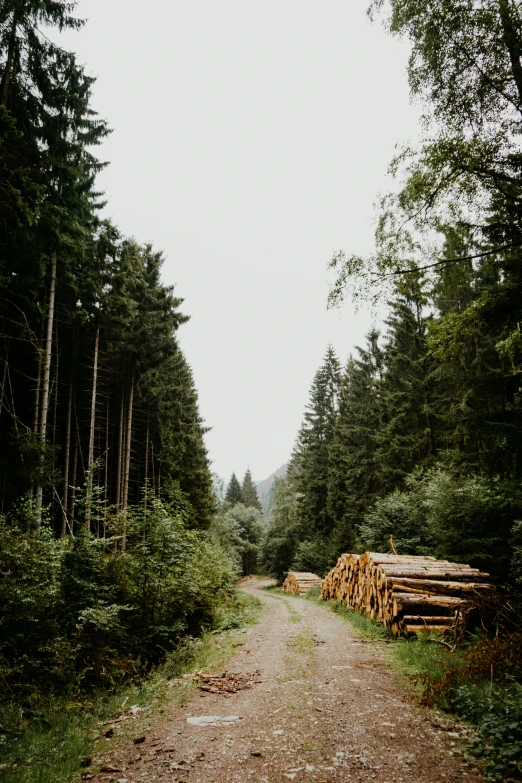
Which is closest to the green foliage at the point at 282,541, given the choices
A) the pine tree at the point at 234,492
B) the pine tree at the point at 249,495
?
the pine tree at the point at 249,495

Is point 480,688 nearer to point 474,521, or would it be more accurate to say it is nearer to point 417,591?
point 417,591

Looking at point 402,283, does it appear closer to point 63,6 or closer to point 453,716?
point 453,716

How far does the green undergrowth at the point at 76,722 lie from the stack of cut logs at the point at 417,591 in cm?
405

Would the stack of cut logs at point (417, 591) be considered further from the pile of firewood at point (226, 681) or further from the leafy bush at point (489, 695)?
the pile of firewood at point (226, 681)

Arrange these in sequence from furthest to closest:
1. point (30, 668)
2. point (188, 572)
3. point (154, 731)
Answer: point (188, 572)
point (30, 668)
point (154, 731)

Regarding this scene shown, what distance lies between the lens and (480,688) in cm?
448

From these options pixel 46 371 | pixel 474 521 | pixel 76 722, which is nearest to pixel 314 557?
pixel 474 521

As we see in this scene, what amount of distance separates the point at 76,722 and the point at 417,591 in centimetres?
720

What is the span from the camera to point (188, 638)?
8.17m

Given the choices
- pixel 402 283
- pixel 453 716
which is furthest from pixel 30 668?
pixel 402 283

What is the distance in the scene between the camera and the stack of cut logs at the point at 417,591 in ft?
26.1

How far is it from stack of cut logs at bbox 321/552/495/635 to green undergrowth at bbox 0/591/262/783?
4051 millimetres

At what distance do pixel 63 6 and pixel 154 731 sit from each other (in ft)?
49.8

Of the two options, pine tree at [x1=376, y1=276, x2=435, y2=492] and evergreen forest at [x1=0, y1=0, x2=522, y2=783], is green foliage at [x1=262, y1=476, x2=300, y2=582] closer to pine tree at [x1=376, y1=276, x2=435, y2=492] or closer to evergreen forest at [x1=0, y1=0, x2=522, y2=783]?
pine tree at [x1=376, y1=276, x2=435, y2=492]
